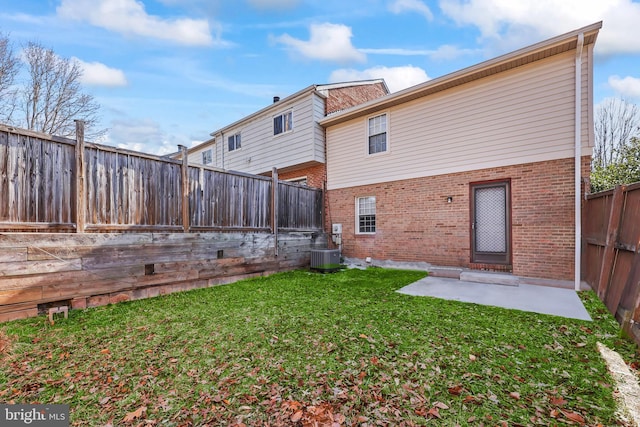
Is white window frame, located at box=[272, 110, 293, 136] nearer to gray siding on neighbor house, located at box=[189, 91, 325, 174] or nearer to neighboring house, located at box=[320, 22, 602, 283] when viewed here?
gray siding on neighbor house, located at box=[189, 91, 325, 174]

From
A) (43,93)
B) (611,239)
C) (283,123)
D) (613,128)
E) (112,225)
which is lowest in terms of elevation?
(611,239)

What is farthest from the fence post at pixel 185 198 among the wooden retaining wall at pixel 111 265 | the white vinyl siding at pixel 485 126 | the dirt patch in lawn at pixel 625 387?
the dirt patch in lawn at pixel 625 387

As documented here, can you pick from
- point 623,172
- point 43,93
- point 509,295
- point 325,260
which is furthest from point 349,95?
point 43,93

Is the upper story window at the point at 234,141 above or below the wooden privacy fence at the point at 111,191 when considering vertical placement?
above

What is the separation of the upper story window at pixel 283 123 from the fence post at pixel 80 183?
23.6ft

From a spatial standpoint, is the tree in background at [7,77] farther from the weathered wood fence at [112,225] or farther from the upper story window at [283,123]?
the weathered wood fence at [112,225]

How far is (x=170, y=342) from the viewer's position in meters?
3.22

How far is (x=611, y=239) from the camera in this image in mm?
4402

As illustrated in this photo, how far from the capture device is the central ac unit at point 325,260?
7.96 meters

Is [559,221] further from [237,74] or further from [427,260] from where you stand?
[237,74]

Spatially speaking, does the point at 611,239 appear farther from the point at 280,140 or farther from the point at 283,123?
the point at 283,123

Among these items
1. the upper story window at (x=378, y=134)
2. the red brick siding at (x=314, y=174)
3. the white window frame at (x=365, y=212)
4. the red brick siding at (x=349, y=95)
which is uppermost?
the red brick siding at (x=349, y=95)

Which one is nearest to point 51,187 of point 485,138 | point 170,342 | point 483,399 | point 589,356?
point 170,342

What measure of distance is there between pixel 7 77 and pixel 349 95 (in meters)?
14.9
